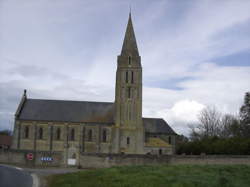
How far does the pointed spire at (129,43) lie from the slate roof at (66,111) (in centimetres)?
971

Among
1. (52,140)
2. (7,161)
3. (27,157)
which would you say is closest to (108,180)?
(27,157)

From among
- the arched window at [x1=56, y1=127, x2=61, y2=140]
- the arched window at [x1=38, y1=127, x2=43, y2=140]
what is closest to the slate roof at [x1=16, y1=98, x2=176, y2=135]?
the arched window at [x1=56, y1=127, x2=61, y2=140]

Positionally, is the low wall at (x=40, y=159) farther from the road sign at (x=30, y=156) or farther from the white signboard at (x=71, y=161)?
the white signboard at (x=71, y=161)

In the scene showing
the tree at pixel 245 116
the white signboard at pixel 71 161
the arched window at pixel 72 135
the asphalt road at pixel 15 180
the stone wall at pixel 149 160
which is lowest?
the asphalt road at pixel 15 180

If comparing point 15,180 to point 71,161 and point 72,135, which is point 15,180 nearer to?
point 71,161

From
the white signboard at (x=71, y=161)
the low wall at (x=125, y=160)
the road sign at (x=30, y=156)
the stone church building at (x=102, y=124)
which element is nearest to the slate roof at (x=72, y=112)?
the stone church building at (x=102, y=124)

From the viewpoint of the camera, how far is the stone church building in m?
53.3

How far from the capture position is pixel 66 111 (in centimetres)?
5806

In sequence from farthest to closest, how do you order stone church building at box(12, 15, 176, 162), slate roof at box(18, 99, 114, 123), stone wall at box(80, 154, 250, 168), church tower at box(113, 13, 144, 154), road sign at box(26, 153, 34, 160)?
slate roof at box(18, 99, 114, 123) < stone church building at box(12, 15, 176, 162) < church tower at box(113, 13, 144, 154) < road sign at box(26, 153, 34, 160) < stone wall at box(80, 154, 250, 168)

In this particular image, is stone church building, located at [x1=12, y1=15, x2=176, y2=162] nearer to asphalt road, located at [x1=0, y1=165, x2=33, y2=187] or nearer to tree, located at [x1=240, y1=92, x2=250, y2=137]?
tree, located at [x1=240, y1=92, x2=250, y2=137]

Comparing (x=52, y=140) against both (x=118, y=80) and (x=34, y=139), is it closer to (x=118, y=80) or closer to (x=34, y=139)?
(x=34, y=139)

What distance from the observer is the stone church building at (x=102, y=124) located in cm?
5334

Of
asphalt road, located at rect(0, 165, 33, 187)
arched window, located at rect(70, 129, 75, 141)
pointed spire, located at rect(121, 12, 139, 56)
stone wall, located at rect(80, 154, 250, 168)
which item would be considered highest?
pointed spire, located at rect(121, 12, 139, 56)

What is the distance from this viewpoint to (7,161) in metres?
43.9
